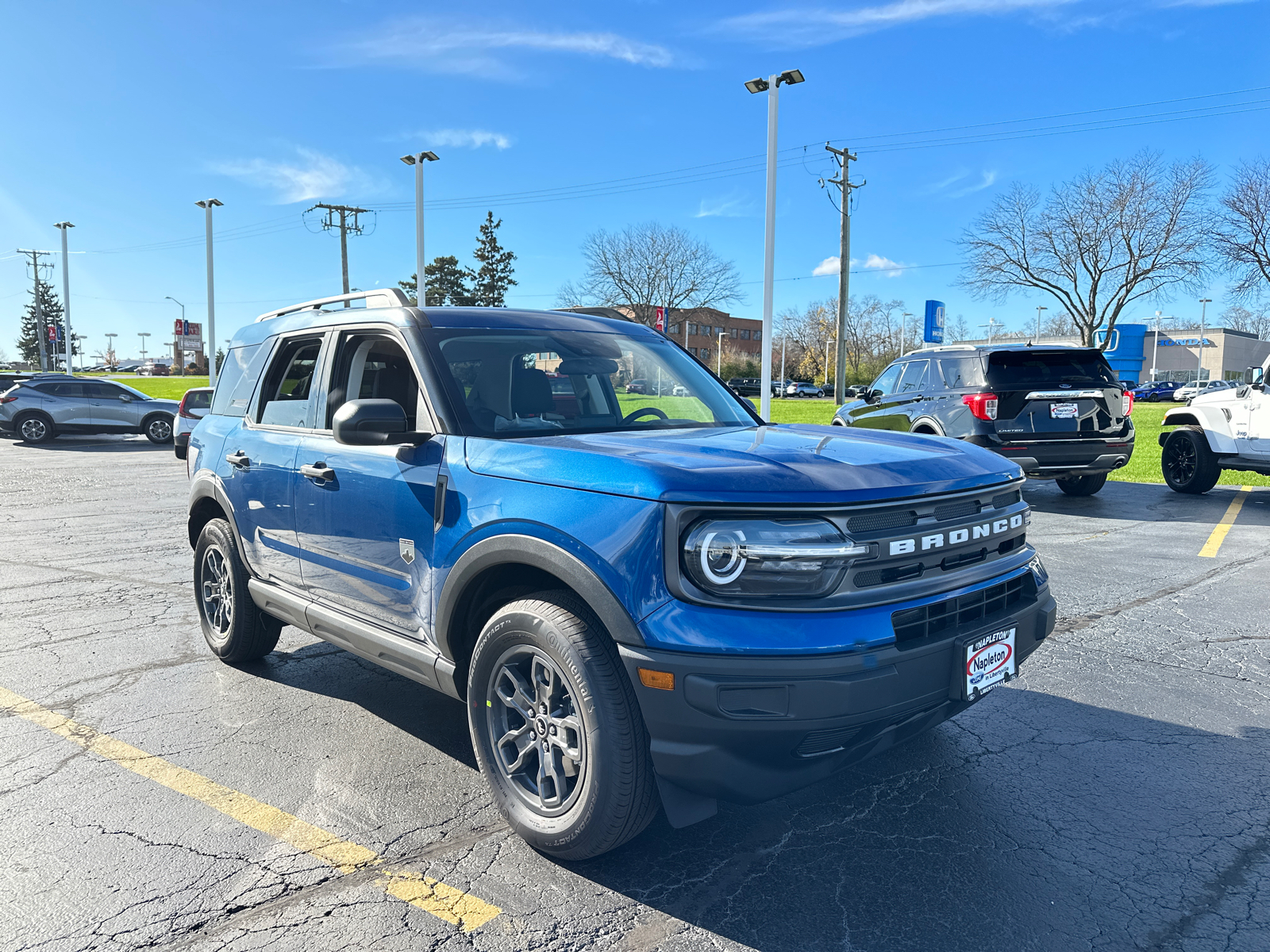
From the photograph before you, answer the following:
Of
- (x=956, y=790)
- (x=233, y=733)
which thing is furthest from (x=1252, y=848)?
(x=233, y=733)

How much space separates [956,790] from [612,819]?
4.89 feet

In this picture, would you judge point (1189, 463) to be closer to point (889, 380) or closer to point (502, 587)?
point (889, 380)

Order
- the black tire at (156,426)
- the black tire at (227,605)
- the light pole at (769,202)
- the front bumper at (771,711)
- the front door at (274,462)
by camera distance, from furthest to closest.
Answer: the black tire at (156,426), the light pole at (769,202), the black tire at (227,605), the front door at (274,462), the front bumper at (771,711)

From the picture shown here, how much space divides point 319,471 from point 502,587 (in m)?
1.16

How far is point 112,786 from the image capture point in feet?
11.3

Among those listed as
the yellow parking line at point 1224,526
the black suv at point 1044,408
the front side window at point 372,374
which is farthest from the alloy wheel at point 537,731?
the black suv at point 1044,408

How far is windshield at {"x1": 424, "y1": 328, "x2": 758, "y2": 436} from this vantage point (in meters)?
3.47

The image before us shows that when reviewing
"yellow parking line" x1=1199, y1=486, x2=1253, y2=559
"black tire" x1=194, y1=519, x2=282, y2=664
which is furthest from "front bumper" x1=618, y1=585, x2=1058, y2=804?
"yellow parking line" x1=1199, y1=486, x2=1253, y2=559

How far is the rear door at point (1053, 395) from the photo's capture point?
10242mm

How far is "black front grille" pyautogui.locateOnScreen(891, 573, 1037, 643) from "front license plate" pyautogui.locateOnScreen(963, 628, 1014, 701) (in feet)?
0.23

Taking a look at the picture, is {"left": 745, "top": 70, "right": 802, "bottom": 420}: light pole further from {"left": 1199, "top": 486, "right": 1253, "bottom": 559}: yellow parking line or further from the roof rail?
the roof rail

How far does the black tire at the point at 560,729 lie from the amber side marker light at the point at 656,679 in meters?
0.12

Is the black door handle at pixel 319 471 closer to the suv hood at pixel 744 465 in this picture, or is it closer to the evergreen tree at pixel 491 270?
the suv hood at pixel 744 465

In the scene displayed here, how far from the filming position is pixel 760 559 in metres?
2.49
